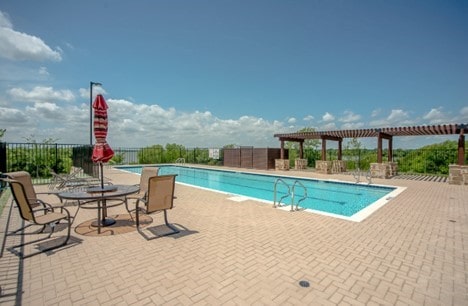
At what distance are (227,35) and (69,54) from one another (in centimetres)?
787

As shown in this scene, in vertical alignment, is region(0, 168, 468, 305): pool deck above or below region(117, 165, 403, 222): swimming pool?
above

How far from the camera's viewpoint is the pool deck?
7.32 feet

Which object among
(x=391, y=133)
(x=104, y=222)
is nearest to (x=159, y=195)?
(x=104, y=222)

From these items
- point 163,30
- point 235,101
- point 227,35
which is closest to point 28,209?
point 163,30

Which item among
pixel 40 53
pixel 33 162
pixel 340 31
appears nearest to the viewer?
pixel 40 53

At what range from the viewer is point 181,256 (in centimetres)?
315

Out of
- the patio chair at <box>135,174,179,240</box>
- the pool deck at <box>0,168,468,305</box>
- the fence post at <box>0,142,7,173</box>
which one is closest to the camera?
the pool deck at <box>0,168,468,305</box>

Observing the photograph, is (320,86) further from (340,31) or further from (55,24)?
(55,24)

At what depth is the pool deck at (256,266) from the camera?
2232mm

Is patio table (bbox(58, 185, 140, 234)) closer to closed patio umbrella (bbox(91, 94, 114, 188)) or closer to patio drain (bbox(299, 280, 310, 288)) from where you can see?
closed patio umbrella (bbox(91, 94, 114, 188))

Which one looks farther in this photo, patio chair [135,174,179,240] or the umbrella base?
the umbrella base

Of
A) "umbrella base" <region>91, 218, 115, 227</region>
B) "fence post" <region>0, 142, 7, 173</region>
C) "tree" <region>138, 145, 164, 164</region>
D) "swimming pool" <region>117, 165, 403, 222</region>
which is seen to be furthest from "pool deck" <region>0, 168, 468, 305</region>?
"tree" <region>138, 145, 164, 164</region>

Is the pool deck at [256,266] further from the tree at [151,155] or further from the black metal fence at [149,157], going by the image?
the tree at [151,155]

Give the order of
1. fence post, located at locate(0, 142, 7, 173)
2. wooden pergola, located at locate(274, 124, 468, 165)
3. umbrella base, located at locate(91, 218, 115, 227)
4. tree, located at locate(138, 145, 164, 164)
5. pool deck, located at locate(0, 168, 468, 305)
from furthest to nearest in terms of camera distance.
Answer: tree, located at locate(138, 145, 164, 164) → wooden pergola, located at locate(274, 124, 468, 165) → fence post, located at locate(0, 142, 7, 173) → umbrella base, located at locate(91, 218, 115, 227) → pool deck, located at locate(0, 168, 468, 305)
